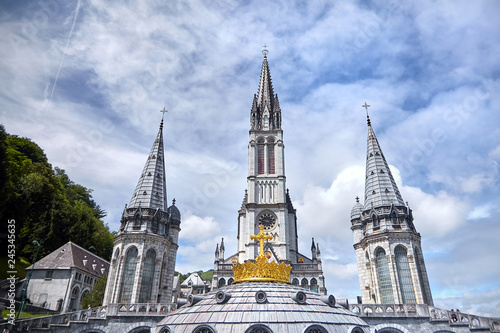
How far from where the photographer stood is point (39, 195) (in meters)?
43.4

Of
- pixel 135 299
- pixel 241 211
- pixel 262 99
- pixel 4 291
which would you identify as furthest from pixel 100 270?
pixel 262 99

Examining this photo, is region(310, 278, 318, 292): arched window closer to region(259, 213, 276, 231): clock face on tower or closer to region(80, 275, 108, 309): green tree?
region(259, 213, 276, 231): clock face on tower

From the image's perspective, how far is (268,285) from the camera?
12.6 meters

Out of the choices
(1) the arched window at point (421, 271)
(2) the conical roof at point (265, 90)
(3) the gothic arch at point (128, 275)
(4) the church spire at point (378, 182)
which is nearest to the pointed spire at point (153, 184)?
(3) the gothic arch at point (128, 275)

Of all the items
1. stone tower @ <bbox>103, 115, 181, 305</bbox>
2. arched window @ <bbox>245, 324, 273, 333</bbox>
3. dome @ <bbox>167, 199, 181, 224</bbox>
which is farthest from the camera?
dome @ <bbox>167, 199, 181, 224</bbox>

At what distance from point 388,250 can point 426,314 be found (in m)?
6.67

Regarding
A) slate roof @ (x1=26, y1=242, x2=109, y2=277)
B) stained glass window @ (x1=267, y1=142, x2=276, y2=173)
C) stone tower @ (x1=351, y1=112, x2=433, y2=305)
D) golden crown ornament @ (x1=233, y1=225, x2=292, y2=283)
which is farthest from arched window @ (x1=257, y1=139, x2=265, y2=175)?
golden crown ornament @ (x1=233, y1=225, x2=292, y2=283)

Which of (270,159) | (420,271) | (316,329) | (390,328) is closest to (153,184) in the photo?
(390,328)

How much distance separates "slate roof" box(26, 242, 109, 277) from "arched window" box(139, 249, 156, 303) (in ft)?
41.9

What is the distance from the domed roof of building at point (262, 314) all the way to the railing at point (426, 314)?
11.5 m

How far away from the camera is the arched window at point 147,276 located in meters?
28.2

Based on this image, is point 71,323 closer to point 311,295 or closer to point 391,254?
point 311,295

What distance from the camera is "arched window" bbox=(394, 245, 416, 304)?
1035 inches

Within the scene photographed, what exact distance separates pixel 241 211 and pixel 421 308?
3939cm
